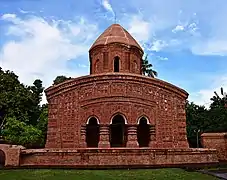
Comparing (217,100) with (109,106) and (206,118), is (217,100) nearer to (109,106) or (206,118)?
(206,118)

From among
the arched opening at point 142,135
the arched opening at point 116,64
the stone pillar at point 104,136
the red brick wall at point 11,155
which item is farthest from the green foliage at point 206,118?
the red brick wall at point 11,155

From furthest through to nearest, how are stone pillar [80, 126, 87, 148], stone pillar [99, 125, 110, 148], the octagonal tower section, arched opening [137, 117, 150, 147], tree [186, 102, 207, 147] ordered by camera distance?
tree [186, 102, 207, 147], the octagonal tower section, arched opening [137, 117, 150, 147], stone pillar [80, 126, 87, 148], stone pillar [99, 125, 110, 148]

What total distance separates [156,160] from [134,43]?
10.4 m

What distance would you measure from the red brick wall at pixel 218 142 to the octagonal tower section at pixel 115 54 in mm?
6948

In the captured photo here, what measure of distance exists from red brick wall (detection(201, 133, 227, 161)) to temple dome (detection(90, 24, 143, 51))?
27.3ft

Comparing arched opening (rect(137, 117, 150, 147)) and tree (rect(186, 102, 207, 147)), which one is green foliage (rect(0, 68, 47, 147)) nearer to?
arched opening (rect(137, 117, 150, 147))

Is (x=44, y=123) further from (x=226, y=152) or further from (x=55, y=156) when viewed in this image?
(x=226, y=152)

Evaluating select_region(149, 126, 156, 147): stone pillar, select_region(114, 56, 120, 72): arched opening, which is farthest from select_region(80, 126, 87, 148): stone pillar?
select_region(114, 56, 120, 72): arched opening

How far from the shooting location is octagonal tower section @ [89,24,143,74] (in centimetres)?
2164

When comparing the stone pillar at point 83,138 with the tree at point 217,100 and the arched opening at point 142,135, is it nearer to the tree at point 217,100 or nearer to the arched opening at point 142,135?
the arched opening at point 142,135

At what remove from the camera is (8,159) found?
14.6 metres

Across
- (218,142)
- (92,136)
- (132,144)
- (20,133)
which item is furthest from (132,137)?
(20,133)

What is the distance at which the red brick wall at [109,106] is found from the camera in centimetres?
1783

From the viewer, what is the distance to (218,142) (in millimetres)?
19047
